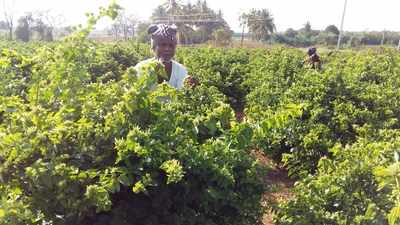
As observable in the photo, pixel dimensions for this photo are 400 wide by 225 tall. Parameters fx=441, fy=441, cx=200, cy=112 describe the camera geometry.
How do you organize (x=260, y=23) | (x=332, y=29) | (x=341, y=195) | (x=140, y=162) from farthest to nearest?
(x=332, y=29) → (x=260, y=23) → (x=341, y=195) → (x=140, y=162)

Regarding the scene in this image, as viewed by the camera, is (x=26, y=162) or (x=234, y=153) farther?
(x=234, y=153)

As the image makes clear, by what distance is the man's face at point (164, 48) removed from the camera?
3.87 m

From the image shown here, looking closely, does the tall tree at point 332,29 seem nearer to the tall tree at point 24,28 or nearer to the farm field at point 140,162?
the tall tree at point 24,28

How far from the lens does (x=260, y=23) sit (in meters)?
58.1

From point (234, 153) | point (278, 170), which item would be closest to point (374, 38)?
point (278, 170)

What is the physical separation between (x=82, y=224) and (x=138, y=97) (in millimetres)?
724

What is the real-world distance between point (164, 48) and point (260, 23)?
55919 millimetres

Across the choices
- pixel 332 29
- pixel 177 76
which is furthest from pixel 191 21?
pixel 177 76

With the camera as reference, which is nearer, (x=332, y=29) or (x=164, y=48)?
(x=164, y=48)

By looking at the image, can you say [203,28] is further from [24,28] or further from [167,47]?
[167,47]

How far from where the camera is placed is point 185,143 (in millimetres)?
2334

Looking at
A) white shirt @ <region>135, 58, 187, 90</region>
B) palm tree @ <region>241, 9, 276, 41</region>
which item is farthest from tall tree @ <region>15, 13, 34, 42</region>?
white shirt @ <region>135, 58, 187, 90</region>

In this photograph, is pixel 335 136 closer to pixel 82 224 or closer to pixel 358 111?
pixel 358 111

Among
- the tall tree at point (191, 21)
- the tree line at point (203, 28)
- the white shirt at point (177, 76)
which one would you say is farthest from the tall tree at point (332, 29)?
the white shirt at point (177, 76)
